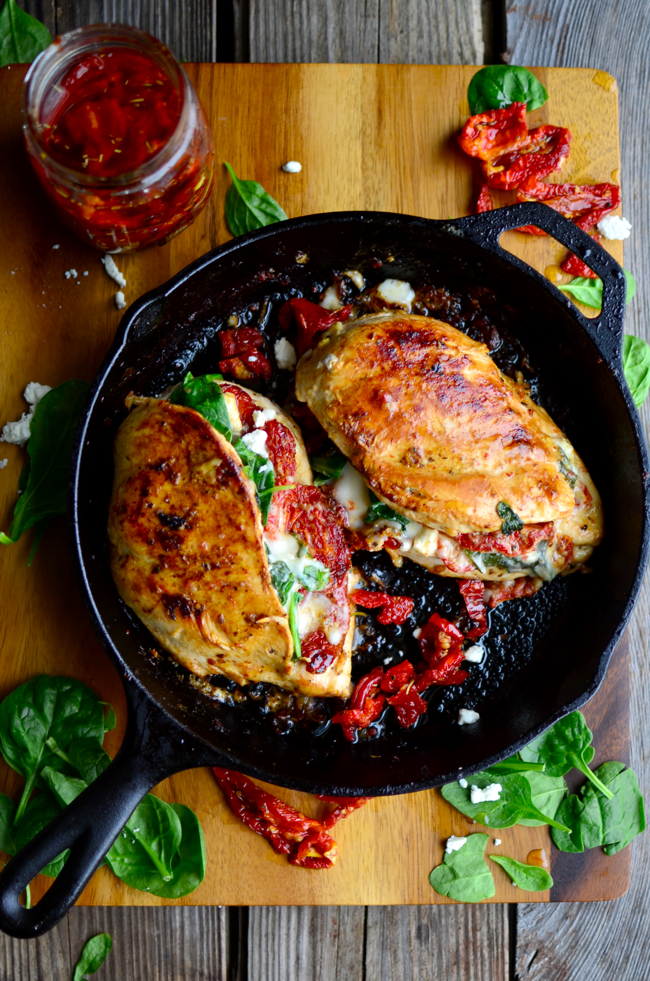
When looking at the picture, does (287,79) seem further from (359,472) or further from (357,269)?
(359,472)

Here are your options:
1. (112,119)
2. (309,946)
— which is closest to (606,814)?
(309,946)

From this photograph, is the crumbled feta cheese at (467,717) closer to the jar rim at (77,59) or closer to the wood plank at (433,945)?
the wood plank at (433,945)

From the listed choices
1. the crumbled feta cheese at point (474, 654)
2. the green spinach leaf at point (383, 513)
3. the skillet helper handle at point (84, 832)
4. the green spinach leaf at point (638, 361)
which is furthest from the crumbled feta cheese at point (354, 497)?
the green spinach leaf at point (638, 361)

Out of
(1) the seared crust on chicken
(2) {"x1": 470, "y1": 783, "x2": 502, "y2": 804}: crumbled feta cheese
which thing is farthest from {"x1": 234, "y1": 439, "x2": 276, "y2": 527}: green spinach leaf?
(2) {"x1": 470, "y1": 783, "x2": 502, "y2": 804}: crumbled feta cheese

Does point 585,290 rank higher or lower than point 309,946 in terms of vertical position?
higher

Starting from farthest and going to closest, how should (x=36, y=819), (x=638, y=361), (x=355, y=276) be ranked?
(x=638, y=361), (x=355, y=276), (x=36, y=819)

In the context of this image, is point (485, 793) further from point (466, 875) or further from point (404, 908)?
point (404, 908)
